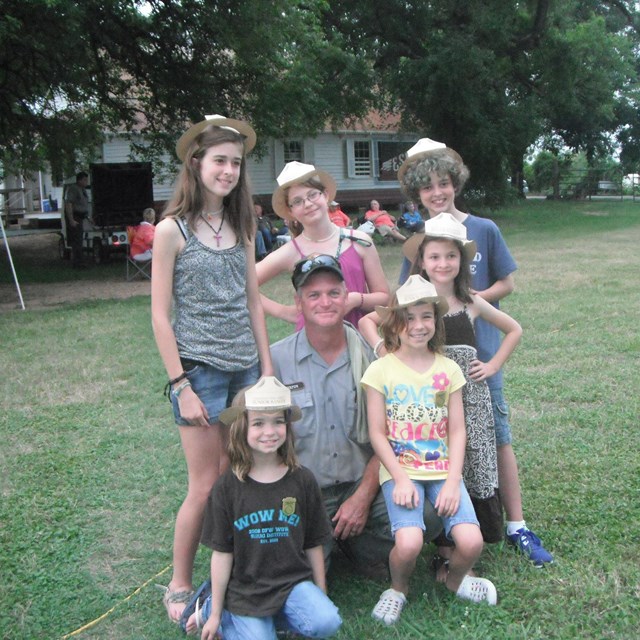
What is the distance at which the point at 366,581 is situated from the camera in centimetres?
327

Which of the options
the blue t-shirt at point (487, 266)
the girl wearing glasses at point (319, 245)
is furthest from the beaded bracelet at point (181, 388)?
the blue t-shirt at point (487, 266)

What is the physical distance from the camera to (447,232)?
307cm

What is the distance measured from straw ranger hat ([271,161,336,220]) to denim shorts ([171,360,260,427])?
0.83 m

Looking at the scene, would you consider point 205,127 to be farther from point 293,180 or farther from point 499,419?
point 499,419

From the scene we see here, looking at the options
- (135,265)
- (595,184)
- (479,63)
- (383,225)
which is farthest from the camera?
(595,184)

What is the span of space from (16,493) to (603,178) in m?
42.1

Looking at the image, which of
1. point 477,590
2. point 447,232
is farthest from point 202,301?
Answer: point 477,590

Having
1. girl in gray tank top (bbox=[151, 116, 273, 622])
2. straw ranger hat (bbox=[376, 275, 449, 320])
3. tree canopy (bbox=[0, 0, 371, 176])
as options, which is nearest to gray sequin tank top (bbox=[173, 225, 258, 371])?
girl in gray tank top (bbox=[151, 116, 273, 622])

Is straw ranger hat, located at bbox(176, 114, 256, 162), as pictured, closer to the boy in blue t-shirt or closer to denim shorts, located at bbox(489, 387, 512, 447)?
the boy in blue t-shirt

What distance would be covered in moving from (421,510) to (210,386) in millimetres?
922

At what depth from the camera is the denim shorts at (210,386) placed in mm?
2883

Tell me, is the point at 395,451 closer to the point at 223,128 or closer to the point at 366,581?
the point at 366,581

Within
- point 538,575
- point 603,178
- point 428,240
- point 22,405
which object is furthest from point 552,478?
point 603,178

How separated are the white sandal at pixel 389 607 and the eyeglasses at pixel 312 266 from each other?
1.25 meters
